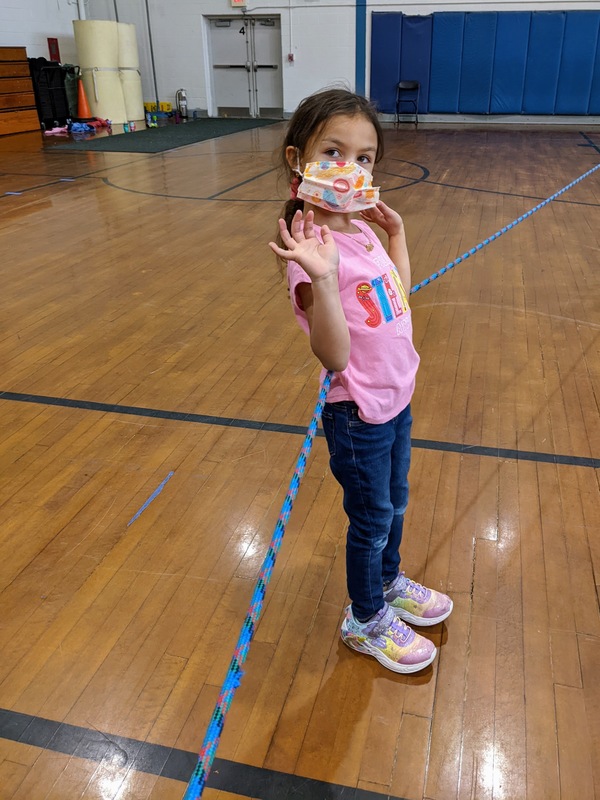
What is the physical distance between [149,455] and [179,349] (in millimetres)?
955

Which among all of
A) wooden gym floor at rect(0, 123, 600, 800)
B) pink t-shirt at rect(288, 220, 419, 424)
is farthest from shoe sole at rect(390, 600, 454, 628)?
pink t-shirt at rect(288, 220, 419, 424)

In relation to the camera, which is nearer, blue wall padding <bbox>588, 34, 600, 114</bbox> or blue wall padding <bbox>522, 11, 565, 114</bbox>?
blue wall padding <bbox>522, 11, 565, 114</bbox>

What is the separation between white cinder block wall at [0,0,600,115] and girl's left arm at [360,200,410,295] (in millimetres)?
11463

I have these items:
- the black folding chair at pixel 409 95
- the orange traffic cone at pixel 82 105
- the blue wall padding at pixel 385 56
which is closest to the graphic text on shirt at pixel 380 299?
the blue wall padding at pixel 385 56

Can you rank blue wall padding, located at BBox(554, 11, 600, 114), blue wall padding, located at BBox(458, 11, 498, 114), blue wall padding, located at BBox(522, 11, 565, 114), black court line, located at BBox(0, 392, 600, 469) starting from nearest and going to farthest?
black court line, located at BBox(0, 392, 600, 469) < blue wall padding, located at BBox(554, 11, 600, 114) < blue wall padding, located at BBox(522, 11, 565, 114) < blue wall padding, located at BBox(458, 11, 498, 114)

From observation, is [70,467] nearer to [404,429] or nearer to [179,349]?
[179,349]

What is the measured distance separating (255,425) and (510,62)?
1100cm

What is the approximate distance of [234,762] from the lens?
1279mm

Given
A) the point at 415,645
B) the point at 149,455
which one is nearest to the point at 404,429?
the point at 415,645

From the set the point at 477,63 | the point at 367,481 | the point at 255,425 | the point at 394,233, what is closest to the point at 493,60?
the point at 477,63

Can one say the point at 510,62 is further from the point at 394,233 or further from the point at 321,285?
the point at 321,285

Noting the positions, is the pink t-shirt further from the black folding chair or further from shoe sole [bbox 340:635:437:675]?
the black folding chair

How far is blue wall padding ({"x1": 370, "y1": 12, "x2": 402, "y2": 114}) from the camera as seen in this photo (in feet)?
A: 37.1

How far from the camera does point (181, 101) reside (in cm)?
1315
